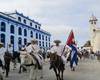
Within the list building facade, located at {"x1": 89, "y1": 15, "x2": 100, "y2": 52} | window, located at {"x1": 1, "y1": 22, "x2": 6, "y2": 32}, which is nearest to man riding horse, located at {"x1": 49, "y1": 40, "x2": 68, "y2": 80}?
window, located at {"x1": 1, "y1": 22, "x2": 6, "y2": 32}

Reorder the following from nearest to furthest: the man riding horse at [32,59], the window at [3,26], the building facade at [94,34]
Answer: the man riding horse at [32,59] → the window at [3,26] → the building facade at [94,34]

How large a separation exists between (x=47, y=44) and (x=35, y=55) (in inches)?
2878

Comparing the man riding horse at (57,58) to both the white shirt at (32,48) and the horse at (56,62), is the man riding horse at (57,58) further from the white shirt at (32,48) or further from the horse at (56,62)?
the white shirt at (32,48)

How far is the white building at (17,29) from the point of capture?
56.8m

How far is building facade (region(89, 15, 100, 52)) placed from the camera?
344ft

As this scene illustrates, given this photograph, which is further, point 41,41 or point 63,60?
point 41,41

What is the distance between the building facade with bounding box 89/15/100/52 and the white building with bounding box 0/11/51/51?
98.2 ft

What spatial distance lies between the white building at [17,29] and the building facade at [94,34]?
29.9 m

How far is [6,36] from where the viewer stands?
57.4 metres

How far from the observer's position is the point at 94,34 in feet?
357

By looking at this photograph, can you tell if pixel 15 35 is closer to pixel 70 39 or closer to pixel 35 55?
pixel 70 39

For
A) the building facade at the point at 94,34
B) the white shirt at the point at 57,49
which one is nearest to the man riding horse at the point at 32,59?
the white shirt at the point at 57,49

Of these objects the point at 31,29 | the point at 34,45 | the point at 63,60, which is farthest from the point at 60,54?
the point at 31,29

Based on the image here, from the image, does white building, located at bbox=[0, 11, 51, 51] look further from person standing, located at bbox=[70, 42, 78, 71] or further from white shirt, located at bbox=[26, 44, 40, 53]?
white shirt, located at bbox=[26, 44, 40, 53]
